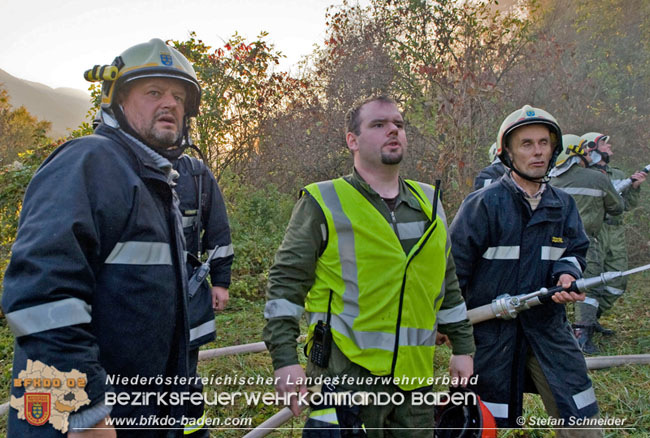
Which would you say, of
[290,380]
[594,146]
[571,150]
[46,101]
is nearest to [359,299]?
[290,380]

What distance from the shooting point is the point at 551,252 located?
276 cm

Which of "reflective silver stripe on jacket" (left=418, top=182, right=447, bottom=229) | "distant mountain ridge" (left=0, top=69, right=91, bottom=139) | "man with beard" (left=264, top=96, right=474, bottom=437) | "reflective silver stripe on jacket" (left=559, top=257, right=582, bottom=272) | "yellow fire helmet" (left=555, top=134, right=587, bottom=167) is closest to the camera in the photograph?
"man with beard" (left=264, top=96, right=474, bottom=437)

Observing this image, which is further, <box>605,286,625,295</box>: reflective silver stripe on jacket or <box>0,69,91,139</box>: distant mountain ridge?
<box>0,69,91,139</box>: distant mountain ridge

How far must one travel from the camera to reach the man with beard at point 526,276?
258 centimetres

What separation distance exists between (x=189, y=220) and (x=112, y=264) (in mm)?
1612

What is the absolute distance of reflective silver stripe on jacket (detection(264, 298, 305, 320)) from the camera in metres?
2.15

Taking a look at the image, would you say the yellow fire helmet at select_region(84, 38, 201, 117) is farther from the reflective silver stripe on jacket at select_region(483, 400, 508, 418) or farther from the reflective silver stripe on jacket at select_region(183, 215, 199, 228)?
the reflective silver stripe on jacket at select_region(483, 400, 508, 418)

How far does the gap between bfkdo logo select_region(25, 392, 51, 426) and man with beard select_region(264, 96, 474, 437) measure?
93 centimetres

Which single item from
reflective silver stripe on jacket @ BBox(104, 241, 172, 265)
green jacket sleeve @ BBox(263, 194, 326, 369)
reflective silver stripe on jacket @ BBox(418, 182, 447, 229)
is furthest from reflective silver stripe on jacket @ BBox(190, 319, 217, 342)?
reflective silver stripe on jacket @ BBox(418, 182, 447, 229)

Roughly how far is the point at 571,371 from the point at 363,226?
149 centimetres

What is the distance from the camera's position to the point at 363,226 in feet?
7.14

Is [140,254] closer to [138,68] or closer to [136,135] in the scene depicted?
[136,135]

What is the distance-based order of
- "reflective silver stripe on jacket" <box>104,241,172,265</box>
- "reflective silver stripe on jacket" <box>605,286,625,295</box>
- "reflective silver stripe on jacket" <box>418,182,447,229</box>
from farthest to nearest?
"reflective silver stripe on jacket" <box>605,286,625,295</box> < "reflective silver stripe on jacket" <box>418,182,447,229</box> < "reflective silver stripe on jacket" <box>104,241,172,265</box>

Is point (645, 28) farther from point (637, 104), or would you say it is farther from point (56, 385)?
point (56, 385)
